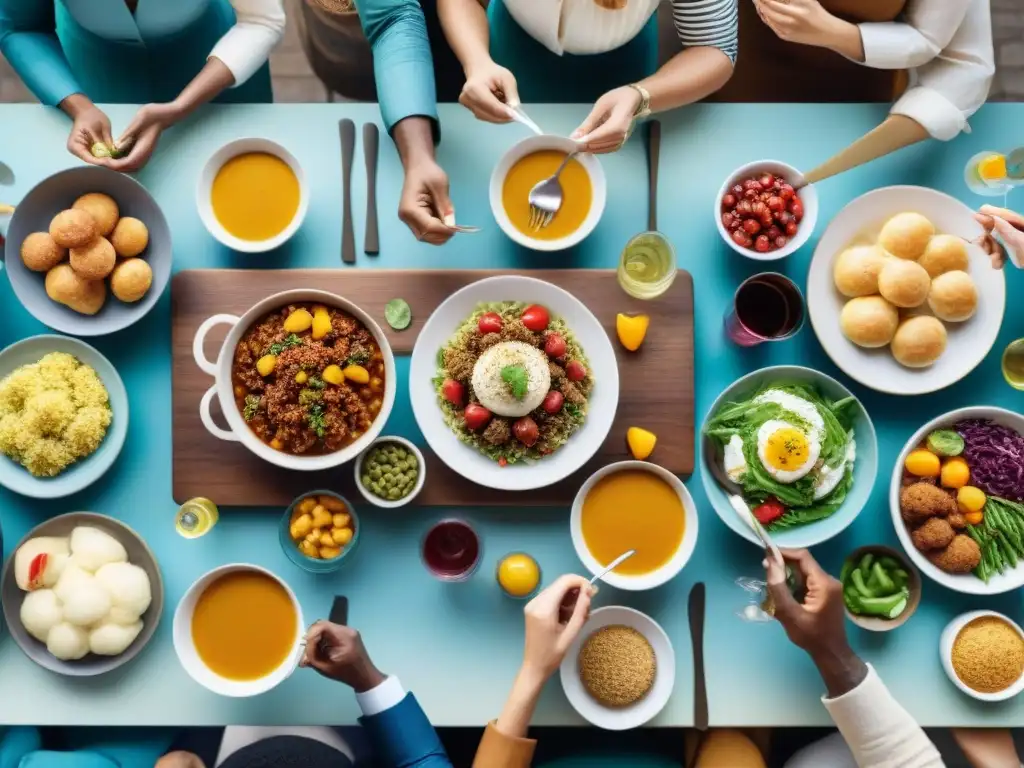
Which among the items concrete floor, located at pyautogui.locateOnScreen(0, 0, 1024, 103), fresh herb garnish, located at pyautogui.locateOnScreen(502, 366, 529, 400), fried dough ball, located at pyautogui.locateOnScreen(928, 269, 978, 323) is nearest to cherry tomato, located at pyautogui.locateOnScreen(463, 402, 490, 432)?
fresh herb garnish, located at pyautogui.locateOnScreen(502, 366, 529, 400)

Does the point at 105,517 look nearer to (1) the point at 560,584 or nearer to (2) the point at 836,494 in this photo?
(1) the point at 560,584

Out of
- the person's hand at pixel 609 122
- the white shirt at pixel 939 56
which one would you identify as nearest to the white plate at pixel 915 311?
the white shirt at pixel 939 56

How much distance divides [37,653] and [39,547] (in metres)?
0.27

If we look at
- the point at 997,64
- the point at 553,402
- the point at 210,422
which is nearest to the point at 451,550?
the point at 553,402

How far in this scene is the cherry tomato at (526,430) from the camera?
1.91 m

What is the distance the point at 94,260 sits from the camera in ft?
6.16

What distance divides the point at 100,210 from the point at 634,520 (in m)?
1.58

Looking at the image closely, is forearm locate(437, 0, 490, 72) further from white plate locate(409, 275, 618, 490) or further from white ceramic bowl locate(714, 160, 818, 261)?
white ceramic bowl locate(714, 160, 818, 261)

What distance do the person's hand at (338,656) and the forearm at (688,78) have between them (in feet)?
5.15

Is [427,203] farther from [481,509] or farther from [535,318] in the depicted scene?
[481,509]

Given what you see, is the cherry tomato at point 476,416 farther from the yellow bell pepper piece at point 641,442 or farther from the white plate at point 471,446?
the yellow bell pepper piece at point 641,442

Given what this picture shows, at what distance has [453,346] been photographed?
200 centimetres

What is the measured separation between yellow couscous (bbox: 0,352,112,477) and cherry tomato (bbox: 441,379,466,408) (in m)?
0.86

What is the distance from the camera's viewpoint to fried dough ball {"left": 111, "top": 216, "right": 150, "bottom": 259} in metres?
1.93
